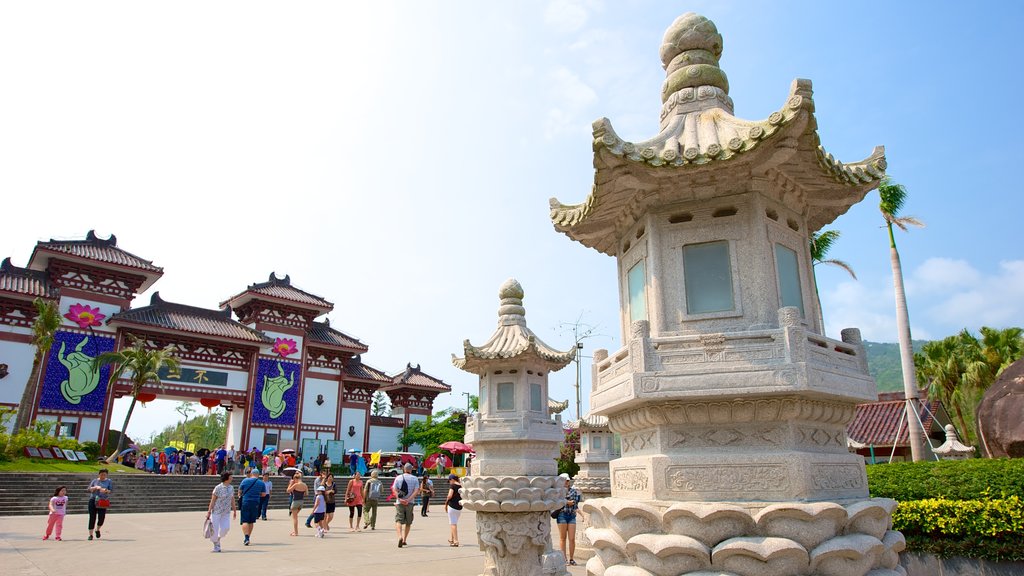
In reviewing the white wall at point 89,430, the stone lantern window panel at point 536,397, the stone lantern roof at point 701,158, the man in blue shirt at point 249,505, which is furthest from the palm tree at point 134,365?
the stone lantern roof at point 701,158

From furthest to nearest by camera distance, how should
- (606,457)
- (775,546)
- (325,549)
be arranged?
(606,457) → (325,549) → (775,546)

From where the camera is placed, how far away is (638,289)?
615cm

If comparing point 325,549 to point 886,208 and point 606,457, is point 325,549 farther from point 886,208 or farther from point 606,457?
point 886,208

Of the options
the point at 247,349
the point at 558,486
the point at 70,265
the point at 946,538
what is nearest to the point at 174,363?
the point at 247,349

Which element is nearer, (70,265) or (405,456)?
(70,265)

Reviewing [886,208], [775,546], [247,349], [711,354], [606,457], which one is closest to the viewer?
[775,546]

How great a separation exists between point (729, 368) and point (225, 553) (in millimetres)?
11798

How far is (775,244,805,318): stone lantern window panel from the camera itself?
18.2ft

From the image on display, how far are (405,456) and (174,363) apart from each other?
15110 mm

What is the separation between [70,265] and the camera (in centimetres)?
3070

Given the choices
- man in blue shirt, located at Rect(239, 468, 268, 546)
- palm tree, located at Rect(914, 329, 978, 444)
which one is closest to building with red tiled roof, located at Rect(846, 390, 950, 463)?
palm tree, located at Rect(914, 329, 978, 444)

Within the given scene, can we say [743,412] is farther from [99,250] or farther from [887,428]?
[99,250]

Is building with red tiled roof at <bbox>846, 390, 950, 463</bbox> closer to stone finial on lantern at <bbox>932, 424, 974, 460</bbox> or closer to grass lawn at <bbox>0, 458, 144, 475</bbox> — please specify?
stone finial on lantern at <bbox>932, 424, 974, 460</bbox>

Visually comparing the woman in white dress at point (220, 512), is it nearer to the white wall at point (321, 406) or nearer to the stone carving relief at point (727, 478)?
the stone carving relief at point (727, 478)
